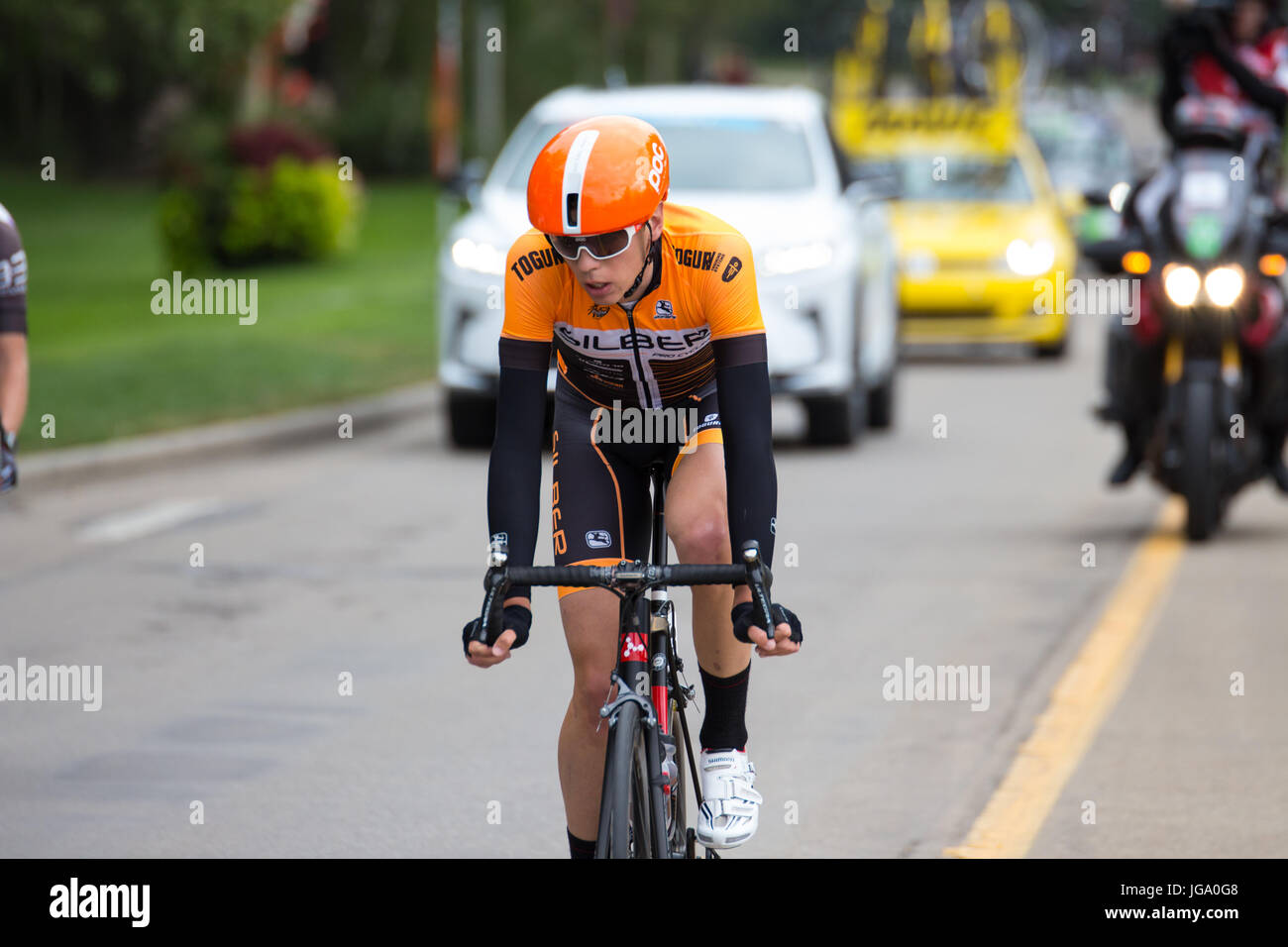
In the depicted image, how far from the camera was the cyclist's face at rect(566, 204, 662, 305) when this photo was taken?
4.51 metres

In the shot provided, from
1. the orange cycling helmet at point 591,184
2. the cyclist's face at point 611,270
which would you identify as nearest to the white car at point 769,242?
the cyclist's face at point 611,270

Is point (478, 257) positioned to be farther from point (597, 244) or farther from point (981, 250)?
point (597, 244)

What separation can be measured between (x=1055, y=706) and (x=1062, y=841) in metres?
1.68

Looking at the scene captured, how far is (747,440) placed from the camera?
4.64 meters

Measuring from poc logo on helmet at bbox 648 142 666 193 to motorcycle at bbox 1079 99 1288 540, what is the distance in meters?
6.31

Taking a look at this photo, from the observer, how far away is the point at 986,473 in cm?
1346

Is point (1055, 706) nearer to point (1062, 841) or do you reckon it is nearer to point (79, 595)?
point (1062, 841)

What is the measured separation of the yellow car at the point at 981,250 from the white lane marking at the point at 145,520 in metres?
8.54

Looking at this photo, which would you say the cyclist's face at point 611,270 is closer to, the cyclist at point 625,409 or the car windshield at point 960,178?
the cyclist at point 625,409

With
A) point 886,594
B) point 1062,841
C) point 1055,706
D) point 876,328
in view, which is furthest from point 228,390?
point 1062,841

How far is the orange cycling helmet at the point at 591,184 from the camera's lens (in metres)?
4.38

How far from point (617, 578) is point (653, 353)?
0.64 m

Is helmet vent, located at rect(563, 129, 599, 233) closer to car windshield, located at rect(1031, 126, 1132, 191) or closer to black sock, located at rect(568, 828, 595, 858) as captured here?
black sock, located at rect(568, 828, 595, 858)

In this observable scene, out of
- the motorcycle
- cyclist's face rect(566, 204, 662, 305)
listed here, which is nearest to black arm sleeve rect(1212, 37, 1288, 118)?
the motorcycle
